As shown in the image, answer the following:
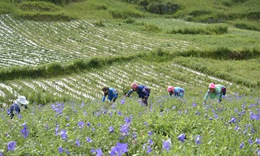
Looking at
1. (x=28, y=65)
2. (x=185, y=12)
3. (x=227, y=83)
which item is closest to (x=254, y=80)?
(x=227, y=83)

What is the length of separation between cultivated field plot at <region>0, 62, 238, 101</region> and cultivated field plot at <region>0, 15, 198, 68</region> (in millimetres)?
3453

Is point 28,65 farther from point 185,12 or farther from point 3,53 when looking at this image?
point 185,12

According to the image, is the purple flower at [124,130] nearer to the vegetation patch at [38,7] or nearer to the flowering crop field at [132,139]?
the flowering crop field at [132,139]

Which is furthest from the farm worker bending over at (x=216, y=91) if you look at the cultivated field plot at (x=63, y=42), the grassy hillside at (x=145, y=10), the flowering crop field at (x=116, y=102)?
the grassy hillside at (x=145, y=10)

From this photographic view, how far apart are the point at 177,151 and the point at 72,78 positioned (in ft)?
59.2

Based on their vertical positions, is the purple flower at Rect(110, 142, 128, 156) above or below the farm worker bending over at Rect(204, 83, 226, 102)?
above

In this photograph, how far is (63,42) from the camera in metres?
32.2

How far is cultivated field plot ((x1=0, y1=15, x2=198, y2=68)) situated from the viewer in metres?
25.6

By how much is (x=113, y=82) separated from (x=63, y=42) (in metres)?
13.7

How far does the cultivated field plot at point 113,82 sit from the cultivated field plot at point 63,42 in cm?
345

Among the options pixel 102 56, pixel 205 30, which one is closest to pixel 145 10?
pixel 205 30

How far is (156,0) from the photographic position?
69.6m

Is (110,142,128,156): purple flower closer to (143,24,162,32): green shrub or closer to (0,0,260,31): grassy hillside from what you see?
(143,24,162,32): green shrub

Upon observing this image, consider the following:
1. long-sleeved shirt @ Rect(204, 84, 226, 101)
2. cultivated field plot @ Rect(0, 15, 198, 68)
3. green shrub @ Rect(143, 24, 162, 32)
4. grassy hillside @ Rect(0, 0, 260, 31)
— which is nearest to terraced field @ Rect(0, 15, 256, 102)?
cultivated field plot @ Rect(0, 15, 198, 68)
